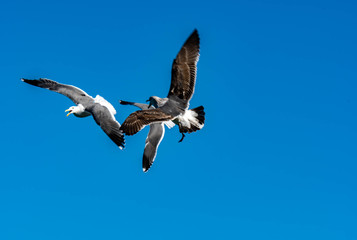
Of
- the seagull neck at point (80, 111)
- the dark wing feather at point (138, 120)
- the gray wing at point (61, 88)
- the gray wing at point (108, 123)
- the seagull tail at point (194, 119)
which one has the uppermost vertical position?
the gray wing at point (61, 88)

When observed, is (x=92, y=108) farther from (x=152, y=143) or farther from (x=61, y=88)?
(x=61, y=88)

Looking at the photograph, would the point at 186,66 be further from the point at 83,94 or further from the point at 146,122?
the point at 83,94

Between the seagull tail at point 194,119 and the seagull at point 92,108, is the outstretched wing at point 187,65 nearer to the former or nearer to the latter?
the seagull tail at point 194,119

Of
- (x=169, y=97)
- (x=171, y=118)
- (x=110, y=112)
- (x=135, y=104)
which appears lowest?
(x=171, y=118)

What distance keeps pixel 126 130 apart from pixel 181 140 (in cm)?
138

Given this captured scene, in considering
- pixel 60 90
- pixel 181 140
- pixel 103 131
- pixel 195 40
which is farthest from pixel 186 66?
pixel 60 90

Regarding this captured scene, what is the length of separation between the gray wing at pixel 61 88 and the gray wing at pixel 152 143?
2.37 metres

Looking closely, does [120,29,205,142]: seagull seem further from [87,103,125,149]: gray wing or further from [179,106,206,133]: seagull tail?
[87,103,125,149]: gray wing

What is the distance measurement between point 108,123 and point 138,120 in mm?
3109

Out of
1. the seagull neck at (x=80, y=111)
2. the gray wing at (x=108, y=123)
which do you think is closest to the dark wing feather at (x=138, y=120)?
the gray wing at (x=108, y=123)

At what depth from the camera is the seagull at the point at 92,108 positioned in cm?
1205

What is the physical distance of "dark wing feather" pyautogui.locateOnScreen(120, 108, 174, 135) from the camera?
9.22 metres

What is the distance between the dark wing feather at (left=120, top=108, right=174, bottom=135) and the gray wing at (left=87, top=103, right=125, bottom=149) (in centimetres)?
250

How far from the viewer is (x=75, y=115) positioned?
13.6m
